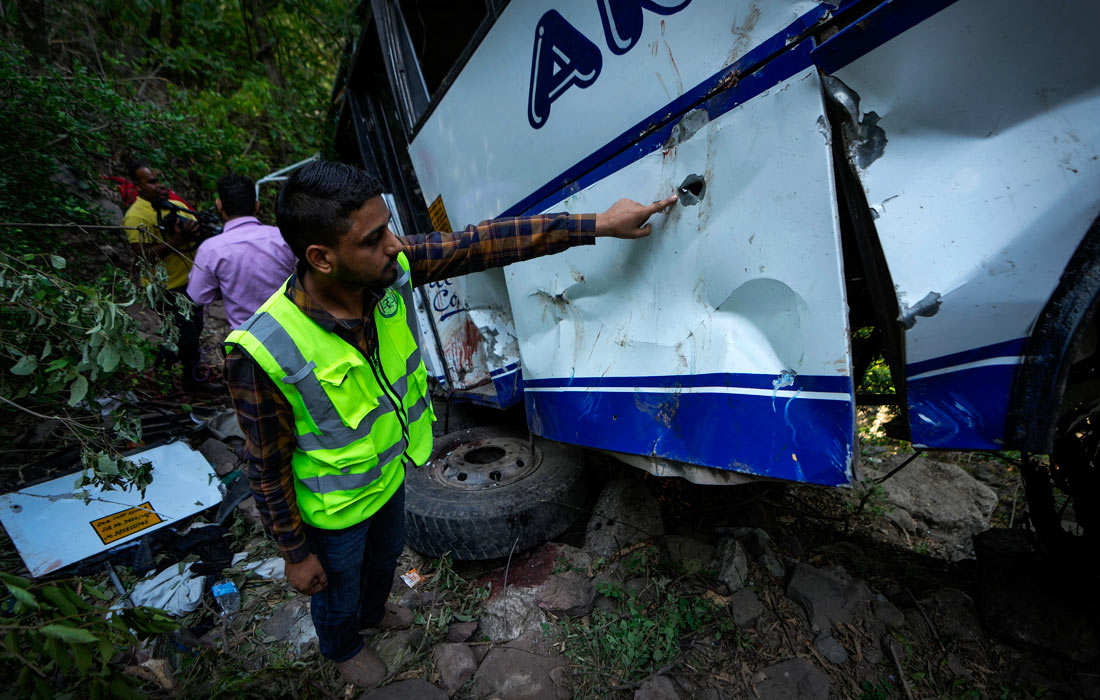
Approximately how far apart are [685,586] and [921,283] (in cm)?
149

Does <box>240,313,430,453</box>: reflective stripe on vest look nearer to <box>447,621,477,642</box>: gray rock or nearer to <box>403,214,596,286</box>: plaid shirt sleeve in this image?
<box>403,214,596,286</box>: plaid shirt sleeve

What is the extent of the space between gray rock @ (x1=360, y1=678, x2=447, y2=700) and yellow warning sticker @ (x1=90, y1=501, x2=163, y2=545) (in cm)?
176

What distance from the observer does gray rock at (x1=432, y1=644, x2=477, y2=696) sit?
5.86ft

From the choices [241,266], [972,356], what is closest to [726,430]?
[972,356]

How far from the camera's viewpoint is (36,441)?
3039mm

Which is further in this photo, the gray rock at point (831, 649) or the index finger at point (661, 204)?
the gray rock at point (831, 649)

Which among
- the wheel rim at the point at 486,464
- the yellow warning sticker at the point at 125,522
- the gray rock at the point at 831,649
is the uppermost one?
the yellow warning sticker at the point at 125,522

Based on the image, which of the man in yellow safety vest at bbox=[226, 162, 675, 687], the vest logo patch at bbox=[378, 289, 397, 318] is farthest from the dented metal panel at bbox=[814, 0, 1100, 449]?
the vest logo patch at bbox=[378, 289, 397, 318]

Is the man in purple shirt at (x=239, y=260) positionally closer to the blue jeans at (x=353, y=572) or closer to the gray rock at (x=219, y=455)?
the gray rock at (x=219, y=455)

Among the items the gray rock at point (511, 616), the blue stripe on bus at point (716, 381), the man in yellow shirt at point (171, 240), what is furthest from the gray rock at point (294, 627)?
the man in yellow shirt at point (171, 240)

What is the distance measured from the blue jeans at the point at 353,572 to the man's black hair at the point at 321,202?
2.81 feet

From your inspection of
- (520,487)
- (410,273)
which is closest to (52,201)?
(410,273)

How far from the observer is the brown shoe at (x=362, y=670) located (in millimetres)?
1760

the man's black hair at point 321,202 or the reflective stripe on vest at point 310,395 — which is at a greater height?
the man's black hair at point 321,202
